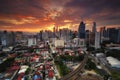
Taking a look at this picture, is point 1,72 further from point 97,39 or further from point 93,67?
point 97,39

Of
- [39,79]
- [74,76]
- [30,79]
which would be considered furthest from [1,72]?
[74,76]

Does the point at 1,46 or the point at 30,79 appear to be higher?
the point at 1,46

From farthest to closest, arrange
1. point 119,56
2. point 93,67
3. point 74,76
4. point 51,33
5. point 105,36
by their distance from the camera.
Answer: point 51,33, point 105,36, point 119,56, point 93,67, point 74,76

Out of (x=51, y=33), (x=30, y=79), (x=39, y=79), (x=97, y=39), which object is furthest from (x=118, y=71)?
(x=51, y=33)

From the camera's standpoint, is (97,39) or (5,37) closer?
(97,39)

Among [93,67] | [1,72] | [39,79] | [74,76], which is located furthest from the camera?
[93,67]

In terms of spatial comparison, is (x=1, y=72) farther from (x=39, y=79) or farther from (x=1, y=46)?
(x=1, y=46)

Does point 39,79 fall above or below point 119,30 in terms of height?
below

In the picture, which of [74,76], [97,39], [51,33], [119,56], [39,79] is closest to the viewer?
[39,79]

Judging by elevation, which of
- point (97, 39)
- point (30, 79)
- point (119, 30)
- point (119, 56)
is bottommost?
point (30, 79)
